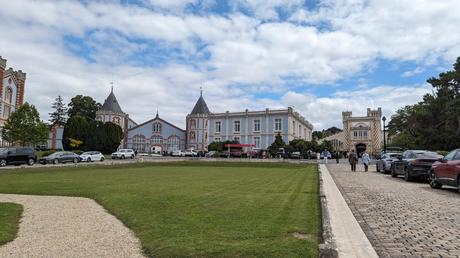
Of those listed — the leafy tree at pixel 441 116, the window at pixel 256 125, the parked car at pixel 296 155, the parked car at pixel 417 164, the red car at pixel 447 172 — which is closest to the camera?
the red car at pixel 447 172

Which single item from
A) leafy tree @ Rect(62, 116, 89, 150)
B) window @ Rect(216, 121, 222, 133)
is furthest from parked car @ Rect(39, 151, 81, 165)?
window @ Rect(216, 121, 222, 133)

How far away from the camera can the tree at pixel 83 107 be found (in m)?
94.8

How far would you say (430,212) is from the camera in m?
9.49

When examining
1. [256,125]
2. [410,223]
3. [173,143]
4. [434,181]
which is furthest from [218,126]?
[410,223]

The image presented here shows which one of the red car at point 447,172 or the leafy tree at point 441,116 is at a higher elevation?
the leafy tree at point 441,116

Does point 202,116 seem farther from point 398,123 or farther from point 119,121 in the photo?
point 398,123

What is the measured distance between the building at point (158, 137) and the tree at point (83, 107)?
41.7 feet

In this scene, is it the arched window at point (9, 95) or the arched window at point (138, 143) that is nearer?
the arched window at point (9, 95)

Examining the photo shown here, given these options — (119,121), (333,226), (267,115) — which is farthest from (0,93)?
(333,226)

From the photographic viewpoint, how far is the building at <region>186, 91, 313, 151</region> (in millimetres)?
83688

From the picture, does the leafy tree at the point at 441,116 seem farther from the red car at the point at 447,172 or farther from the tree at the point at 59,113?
the tree at the point at 59,113

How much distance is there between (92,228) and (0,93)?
59.7 m

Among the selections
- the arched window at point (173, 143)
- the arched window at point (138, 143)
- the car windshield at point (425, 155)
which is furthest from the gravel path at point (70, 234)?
the arched window at point (138, 143)

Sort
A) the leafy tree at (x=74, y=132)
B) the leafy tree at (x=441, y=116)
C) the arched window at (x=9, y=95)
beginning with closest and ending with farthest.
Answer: the leafy tree at (x=441, y=116), the arched window at (x=9, y=95), the leafy tree at (x=74, y=132)
